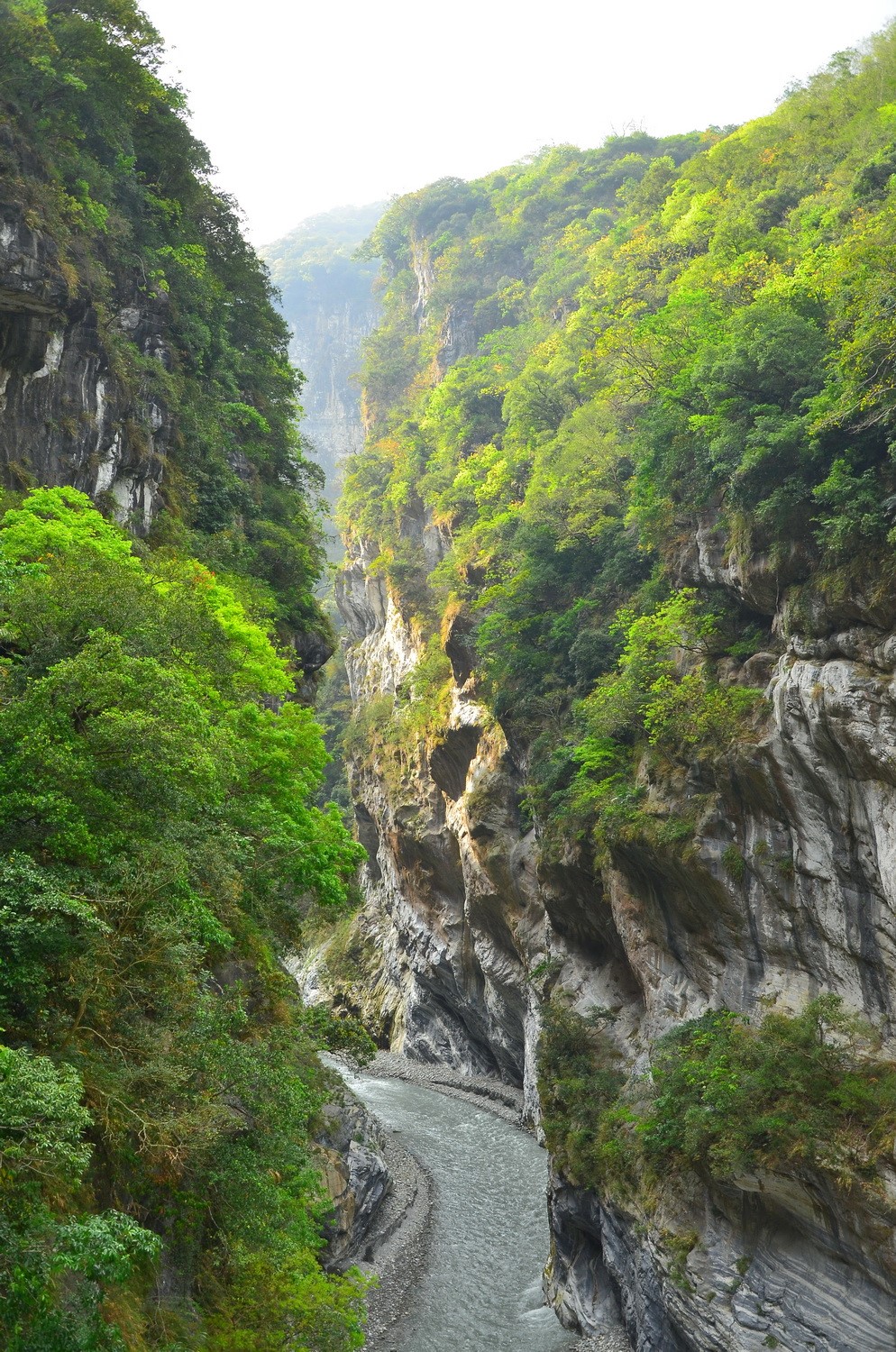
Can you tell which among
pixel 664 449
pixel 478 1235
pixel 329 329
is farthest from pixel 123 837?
pixel 329 329

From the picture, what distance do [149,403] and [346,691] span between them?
46.9 meters

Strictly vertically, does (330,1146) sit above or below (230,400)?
below

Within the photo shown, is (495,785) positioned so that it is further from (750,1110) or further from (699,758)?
(750,1110)

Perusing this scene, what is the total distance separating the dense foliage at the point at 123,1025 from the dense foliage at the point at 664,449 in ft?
39.9

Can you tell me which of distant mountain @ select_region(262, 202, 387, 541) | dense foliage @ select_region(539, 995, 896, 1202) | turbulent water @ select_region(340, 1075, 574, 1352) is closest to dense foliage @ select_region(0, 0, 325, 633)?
dense foliage @ select_region(539, 995, 896, 1202)

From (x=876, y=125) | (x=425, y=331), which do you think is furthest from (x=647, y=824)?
(x=425, y=331)

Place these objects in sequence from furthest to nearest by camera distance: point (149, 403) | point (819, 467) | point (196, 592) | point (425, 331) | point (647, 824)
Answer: point (425, 331)
point (149, 403)
point (647, 824)
point (819, 467)
point (196, 592)

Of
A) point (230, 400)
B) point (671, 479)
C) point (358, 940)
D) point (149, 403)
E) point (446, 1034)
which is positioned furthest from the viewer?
point (358, 940)

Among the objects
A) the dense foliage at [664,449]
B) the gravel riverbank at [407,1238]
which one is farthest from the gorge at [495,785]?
the gravel riverbank at [407,1238]

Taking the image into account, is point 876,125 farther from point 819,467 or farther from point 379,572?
point 379,572

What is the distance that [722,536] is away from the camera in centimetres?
2205

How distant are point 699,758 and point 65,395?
634 inches

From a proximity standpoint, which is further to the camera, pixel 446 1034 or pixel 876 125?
pixel 446 1034

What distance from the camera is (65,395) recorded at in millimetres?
19391
